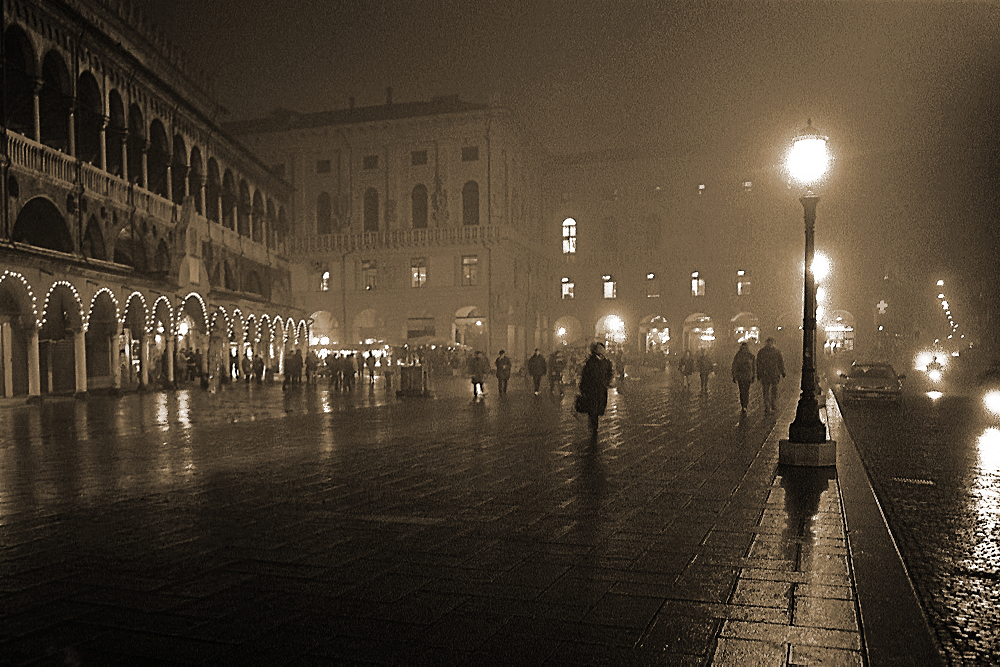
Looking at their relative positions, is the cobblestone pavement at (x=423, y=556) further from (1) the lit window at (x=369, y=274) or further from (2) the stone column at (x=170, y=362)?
(1) the lit window at (x=369, y=274)

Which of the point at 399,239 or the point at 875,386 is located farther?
the point at 399,239

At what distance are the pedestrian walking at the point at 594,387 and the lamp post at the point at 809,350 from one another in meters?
2.93

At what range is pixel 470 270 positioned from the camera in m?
54.4

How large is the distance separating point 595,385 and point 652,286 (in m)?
50.4

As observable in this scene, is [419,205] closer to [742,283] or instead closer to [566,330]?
[566,330]

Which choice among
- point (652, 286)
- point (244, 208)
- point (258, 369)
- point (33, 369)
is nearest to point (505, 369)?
point (33, 369)

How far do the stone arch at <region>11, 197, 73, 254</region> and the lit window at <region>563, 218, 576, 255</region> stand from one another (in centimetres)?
4328

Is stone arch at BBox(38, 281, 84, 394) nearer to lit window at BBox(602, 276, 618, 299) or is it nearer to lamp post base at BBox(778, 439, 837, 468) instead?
lamp post base at BBox(778, 439, 837, 468)

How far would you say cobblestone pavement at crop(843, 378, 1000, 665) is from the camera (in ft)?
14.4

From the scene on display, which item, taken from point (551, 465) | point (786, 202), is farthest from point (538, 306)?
point (551, 465)

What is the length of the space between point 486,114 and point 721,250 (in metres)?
20.0

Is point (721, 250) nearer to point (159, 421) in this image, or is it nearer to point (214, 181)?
point (214, 181)

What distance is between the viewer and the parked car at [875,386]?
22.1 m

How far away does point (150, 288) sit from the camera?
92.7 feet
